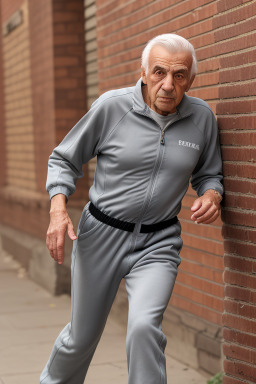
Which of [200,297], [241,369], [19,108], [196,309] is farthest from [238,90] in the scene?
[19,108]

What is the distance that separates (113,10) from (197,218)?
131 inches

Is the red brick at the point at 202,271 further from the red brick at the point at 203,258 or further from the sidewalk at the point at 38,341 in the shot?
the sidewalk at the point at 38,341

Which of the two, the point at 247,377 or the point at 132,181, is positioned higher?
the point at 132,181

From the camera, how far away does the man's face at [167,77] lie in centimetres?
368

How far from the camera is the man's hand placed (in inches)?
148

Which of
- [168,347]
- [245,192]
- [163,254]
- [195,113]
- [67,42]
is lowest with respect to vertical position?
[168,347]

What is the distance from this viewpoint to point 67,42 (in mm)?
9070

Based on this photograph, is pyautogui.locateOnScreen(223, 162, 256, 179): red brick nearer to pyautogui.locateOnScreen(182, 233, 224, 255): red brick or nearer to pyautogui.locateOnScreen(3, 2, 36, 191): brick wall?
pyautogui.locateOnScreen(182, 233, 224, 255): red brick

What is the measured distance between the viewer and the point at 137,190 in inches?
151

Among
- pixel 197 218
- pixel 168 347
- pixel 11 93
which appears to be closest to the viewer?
pixel 197 218

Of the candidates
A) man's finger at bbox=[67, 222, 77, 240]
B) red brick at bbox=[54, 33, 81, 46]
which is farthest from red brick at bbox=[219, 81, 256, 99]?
red brick at bbox=[54, 33, 81, 46]

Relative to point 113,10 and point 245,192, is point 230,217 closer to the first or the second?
point 245,192

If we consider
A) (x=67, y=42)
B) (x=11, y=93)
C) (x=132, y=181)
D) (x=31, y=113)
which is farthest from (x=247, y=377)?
(x=11, y=93)

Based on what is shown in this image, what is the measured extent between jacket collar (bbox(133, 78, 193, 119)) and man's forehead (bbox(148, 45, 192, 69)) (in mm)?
198
